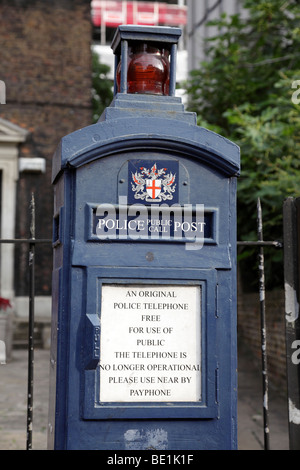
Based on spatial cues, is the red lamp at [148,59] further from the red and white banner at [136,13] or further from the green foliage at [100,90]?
Result: the red and white banner at [136,13]

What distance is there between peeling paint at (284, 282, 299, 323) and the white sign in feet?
2.22

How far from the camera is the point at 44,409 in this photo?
22.8ft

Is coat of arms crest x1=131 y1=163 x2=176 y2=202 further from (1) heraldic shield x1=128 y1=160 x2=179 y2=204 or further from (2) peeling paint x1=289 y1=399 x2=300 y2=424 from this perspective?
(2) peeling paint x1=289 y1=399 x2=300 y2=424

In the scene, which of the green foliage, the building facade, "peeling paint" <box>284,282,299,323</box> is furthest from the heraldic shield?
the green foliage

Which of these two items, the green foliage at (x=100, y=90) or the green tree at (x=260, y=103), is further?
the green foliage at (x=100, y=90)

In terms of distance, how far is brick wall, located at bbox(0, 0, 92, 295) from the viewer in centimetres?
1312

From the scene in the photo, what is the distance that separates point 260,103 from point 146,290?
6.77 m

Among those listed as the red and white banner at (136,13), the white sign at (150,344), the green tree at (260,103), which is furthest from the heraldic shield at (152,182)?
the red and white banner at (136,13)

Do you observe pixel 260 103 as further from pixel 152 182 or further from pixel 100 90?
pixel 100 90

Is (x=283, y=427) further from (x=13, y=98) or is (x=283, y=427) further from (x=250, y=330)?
(x=13, y=98)

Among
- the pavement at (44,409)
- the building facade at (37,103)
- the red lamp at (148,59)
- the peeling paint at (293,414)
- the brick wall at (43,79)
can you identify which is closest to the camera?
the red lamp at (148,59)

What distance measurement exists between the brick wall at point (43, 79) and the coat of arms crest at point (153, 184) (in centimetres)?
1072

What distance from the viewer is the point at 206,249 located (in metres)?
2.46

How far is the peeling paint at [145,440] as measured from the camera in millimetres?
2346
